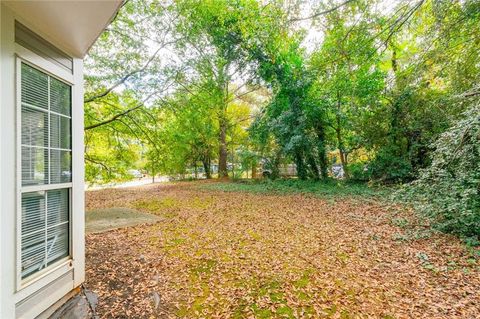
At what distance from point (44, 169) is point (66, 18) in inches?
53.7

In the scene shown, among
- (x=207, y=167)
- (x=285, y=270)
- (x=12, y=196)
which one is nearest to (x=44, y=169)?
(x=12, y=196)

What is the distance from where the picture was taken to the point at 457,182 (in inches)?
144

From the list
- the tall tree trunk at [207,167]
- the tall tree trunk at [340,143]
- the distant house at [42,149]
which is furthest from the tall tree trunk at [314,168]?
the distant house at [42,149]

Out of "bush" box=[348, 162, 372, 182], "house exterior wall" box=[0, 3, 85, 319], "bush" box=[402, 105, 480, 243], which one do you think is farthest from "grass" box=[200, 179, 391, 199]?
"house exterior wall" box=[0, 3, 85, 319]

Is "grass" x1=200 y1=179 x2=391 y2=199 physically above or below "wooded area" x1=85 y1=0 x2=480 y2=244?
below

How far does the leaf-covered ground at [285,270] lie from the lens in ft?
7.76

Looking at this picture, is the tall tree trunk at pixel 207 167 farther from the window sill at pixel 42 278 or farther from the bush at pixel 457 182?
the window sill at pixel 42 278

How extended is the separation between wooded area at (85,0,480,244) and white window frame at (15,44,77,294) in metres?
3.94

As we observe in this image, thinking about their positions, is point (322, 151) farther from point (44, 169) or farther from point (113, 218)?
point (44, 169)

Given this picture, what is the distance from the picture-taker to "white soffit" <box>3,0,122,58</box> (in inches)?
68.8

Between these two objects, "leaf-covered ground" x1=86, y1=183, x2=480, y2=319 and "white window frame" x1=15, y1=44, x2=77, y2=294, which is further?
"leaf-covered ground" x1=86, y1=183, x2=480, y2=319

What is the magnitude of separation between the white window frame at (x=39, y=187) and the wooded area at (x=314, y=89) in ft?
12.9

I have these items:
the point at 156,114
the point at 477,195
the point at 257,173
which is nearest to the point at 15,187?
the point at 477,195

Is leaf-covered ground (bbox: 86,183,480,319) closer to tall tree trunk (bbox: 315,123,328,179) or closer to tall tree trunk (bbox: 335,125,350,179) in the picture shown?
tall tree trunk (bbox: 315,123,328,179)
